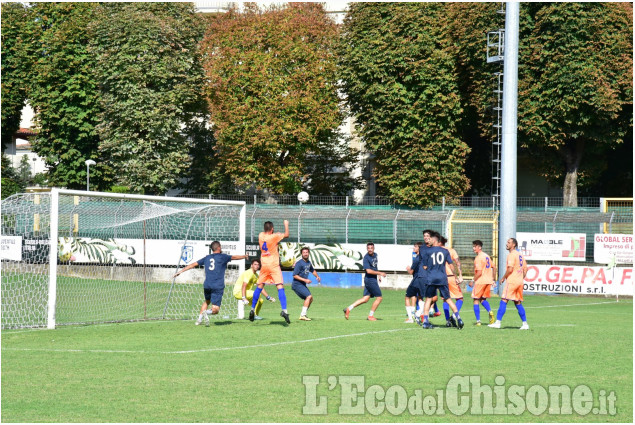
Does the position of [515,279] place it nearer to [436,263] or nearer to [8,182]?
[436,263]

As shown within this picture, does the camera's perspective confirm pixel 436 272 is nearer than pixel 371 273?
Yes

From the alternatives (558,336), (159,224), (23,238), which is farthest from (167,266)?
(558,336)

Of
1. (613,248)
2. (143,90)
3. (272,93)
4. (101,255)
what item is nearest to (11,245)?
(101,255)

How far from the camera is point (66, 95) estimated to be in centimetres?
5266

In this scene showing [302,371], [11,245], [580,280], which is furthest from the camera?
[580,280]

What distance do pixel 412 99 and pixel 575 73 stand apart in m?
8.77

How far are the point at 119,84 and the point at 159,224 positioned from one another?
23.6 m

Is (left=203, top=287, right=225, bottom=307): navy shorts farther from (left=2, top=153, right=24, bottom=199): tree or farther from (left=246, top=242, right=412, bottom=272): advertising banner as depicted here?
(left=2, top=153, right=24, bottom=199): tree

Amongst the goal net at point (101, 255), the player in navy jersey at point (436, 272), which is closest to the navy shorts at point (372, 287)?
the player in navy jersey at point (436, 272)

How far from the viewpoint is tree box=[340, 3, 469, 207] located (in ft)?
152

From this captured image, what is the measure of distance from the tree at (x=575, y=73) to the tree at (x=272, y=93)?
486 inches

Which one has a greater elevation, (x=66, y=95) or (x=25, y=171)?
(x=66, y=95)

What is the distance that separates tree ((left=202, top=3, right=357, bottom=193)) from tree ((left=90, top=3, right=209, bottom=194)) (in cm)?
216

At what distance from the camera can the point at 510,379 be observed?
39.2 feet
